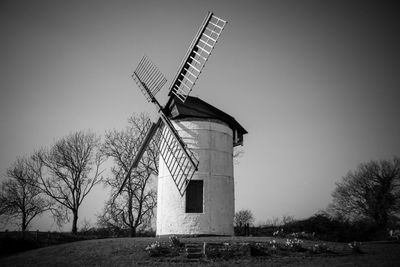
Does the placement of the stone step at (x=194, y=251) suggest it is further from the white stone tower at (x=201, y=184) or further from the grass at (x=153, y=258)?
the white stone tower at (x=201, y=184)

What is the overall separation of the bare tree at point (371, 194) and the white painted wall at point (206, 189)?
3056cm

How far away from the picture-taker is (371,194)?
4369 cm

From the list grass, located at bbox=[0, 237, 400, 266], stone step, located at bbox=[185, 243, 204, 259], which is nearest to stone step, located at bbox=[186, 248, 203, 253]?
stone step, located at bbox=[185, 243, 204, 259]

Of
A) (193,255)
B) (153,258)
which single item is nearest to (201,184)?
(193,255)

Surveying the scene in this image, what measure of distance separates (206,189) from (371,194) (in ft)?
114

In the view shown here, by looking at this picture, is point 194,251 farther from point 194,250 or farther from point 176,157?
point 176,157

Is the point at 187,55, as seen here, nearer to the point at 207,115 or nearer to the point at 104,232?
the point at 207,115

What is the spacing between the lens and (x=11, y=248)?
21.3 meters

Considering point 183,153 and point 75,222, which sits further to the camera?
point 75,222

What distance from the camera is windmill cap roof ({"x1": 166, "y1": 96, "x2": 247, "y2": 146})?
1839 centimetres

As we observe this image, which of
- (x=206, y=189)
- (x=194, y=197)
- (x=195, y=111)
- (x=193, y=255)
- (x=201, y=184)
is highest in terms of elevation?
(x=195, y=111)

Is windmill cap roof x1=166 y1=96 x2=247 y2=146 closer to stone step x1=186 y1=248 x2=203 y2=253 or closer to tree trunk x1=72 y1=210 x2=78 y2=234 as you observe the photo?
stone step x1=186 y1=248 x2=203 y2=253

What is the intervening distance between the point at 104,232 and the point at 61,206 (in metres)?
6.58

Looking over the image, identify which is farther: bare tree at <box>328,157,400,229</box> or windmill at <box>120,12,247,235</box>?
bare tree at <box>328,157,400,229</box>
